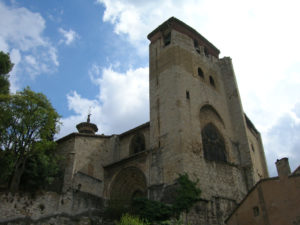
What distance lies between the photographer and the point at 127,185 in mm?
19938

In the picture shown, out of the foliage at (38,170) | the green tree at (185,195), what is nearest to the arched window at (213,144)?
the green tree at (185,195)

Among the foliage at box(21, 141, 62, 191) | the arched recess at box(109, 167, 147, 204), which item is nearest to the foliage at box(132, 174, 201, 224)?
the arched recess at box(109, 167, 147, 204)

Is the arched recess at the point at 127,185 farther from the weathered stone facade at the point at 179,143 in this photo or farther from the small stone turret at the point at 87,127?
the small stone turret at the point at 87,127

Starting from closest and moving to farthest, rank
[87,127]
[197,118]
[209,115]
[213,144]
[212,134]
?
[197,118], [213,144], [212,134], [209,115], [87,127]

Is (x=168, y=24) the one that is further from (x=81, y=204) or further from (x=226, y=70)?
(x=81, y=204)

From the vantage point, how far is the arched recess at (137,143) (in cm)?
2170

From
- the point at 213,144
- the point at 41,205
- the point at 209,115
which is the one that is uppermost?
the point at 209,115

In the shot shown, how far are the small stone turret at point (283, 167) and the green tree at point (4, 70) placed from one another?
15870 mm

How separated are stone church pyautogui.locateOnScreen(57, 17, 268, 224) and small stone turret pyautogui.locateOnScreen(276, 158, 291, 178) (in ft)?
14.7

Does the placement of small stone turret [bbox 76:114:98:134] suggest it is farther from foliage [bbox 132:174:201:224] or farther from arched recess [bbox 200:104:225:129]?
foliage [bbox 132:174:201:224]

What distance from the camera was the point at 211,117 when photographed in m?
21.3

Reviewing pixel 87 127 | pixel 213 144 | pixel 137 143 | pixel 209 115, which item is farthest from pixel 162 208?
pixel 87 127

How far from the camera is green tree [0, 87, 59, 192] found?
15844 mm

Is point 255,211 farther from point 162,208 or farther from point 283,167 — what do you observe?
point 162,208
